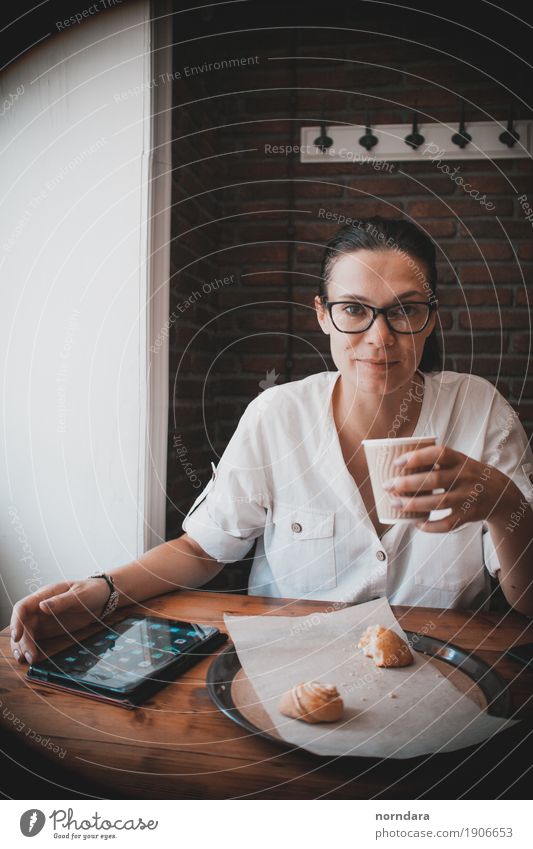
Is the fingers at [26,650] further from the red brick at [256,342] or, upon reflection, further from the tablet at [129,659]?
the red brick at [256,342]


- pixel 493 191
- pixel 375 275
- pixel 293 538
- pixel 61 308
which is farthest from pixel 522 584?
pixel 493 191

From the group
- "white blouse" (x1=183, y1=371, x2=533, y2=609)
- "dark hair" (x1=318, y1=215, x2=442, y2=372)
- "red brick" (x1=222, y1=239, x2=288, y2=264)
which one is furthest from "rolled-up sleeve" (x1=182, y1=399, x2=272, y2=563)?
"red brick" (x1=222, y1=239, x2=288, y2=264)

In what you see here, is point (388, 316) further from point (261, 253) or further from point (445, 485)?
point (261, 253)

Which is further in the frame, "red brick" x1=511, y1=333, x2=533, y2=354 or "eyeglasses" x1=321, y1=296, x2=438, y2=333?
"red brick" x1=511, y1=333, x2=533, y2=354

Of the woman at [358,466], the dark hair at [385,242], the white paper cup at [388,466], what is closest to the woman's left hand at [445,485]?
the white paper cup at [388,466]

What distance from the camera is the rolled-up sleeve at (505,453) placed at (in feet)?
3.14

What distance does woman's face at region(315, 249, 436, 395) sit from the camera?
37.4 inches

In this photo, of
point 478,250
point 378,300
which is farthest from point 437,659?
point 478,250

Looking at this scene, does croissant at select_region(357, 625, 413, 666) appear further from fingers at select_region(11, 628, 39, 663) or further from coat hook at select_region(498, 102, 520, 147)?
coat hook at select_region(498, 102, 520, 147)

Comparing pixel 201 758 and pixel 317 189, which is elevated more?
pixel 317 189

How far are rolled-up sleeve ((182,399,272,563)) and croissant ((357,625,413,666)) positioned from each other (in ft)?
1.32

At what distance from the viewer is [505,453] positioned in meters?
1.00

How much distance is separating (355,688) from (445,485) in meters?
0.24

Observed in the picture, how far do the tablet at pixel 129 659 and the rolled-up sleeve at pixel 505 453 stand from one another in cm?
49
